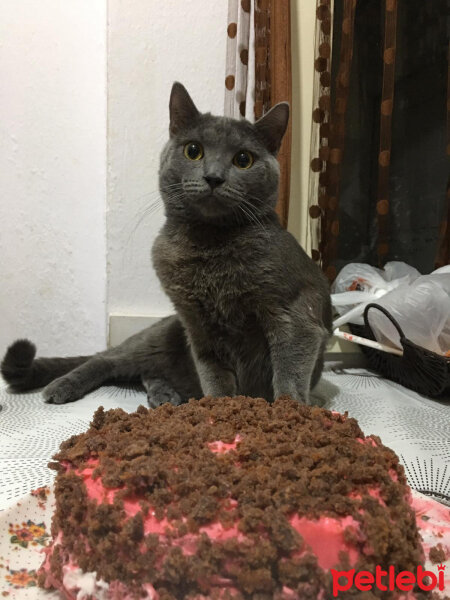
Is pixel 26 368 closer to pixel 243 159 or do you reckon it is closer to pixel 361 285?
pixel 243 159

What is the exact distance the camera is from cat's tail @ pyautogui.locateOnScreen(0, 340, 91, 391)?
1408 millimetres

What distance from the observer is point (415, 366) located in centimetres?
146

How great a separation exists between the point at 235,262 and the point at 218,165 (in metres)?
0.22

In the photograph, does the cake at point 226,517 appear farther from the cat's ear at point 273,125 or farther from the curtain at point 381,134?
the curtain at point 381,134

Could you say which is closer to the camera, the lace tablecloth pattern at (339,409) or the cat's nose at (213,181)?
the lace tablecloth pattern at (339,409)

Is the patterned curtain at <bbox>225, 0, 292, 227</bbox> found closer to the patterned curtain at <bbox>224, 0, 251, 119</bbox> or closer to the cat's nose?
the patterned curtain at <bbox>224, 0, 251, 119</bbox>

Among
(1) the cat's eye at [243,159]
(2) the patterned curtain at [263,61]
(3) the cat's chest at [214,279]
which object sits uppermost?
(2) the patterned curtain at [263,61]

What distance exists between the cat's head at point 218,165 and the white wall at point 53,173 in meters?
0.76

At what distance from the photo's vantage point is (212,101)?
1.84m

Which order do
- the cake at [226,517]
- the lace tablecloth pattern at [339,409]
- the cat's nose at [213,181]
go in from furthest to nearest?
the cat's nose at [213,181], the lace tablecloth pattern at [339,409], the cake at [226,517]

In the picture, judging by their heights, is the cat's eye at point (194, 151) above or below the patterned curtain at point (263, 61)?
below

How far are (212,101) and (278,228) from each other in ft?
2.83

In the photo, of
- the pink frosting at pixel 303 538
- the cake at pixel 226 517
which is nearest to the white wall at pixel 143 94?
the cake at pixel 226 517

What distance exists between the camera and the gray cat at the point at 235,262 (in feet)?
3.63
